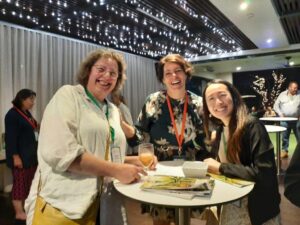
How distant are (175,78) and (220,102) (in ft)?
1.40

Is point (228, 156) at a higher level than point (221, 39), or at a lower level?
lower

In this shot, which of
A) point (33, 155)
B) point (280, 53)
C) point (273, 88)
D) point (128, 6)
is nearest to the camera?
point (33, 155)

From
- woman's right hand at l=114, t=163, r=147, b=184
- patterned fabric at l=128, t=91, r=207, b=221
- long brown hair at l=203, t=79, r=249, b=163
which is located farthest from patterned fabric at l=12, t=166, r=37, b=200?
long brown hair at l=203, t=79, r=249, b=163

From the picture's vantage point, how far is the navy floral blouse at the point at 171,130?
5.98ft

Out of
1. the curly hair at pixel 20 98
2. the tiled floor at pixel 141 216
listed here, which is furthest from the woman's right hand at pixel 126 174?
the curly hair at pixel 20 98

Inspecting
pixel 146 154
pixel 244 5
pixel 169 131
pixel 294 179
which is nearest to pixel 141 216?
pixel 169 131

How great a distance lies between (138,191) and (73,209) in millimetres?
283

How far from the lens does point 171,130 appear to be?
1.83 meters

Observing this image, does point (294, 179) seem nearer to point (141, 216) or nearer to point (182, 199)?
point (182, 199)

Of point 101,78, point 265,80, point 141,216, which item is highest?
point 265,80

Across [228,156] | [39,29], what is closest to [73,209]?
[228,156]

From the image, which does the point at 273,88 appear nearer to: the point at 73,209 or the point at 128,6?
the point at 128,6

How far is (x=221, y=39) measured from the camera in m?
6.19

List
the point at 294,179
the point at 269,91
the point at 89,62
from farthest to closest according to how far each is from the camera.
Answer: the point at 269,91 → the point at 89,62 → the point at 294,179
